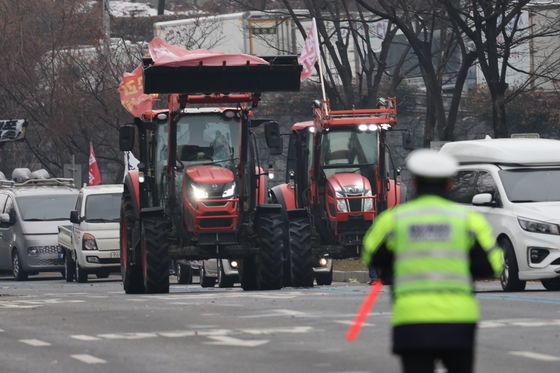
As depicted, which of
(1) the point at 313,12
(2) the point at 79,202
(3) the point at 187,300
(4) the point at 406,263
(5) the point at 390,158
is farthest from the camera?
(1) the point at 313,12

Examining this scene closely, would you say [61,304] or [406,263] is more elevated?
[406,263]

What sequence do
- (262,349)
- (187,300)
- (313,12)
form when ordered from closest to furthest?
(262,349), (187,300), (313,12)

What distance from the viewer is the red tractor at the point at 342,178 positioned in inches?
1037

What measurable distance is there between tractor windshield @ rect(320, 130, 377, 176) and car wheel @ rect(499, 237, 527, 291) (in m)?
5.39

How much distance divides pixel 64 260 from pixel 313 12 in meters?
9.01

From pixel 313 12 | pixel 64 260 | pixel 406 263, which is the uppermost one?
pixel 313 12

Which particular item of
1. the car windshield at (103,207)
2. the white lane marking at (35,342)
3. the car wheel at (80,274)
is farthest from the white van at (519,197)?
the car windshield at (103,207)

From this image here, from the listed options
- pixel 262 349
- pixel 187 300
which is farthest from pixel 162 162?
pixel 262 349

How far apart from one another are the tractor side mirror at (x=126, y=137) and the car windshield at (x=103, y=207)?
10488 mm

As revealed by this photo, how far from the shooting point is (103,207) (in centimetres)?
3450

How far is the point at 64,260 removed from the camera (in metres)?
35.8

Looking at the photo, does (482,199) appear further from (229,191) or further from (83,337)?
(83,337)

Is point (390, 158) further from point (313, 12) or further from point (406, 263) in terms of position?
point (406, 263)

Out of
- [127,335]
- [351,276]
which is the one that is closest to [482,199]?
[127,335]
